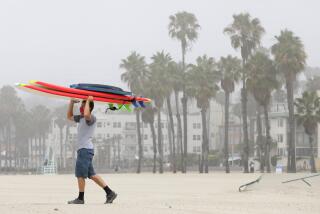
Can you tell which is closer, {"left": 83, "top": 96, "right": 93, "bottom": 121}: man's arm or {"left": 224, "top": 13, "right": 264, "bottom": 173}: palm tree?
{"left": 83, "top": 96, "right": 93, "bottom": 121}: man's arm

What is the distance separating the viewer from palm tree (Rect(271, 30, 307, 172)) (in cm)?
7306

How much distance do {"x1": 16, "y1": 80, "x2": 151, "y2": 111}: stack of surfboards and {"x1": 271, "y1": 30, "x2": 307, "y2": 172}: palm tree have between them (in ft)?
200

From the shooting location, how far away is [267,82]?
75.4 metres

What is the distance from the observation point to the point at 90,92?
1221cm

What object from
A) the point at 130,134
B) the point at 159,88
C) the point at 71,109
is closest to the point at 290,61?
the point at 159,88

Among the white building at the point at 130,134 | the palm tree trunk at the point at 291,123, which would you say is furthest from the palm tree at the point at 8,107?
the palm tree trunk at the point at 291,123

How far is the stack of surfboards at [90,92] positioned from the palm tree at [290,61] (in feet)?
200

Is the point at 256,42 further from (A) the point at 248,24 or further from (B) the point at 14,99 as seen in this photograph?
(B) the point at 14,99

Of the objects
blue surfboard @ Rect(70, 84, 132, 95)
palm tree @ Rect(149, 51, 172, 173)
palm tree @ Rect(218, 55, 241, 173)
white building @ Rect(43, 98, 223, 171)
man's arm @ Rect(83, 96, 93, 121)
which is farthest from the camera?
white building @ Rect(43, 98, 223, 171)

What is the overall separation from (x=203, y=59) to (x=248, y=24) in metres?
7.73

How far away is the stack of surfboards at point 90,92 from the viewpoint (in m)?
12.0

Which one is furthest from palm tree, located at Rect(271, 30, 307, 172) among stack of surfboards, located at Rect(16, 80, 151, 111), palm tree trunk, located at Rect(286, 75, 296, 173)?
stack of surfboards, located at Rect(16, 80, 151, 111)

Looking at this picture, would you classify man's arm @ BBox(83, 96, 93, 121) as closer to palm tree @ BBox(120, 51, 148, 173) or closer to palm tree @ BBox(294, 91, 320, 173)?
palm tree @ BBox(294, 91, 320, 173)

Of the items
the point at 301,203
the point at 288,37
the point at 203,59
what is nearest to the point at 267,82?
the point at 288,37
